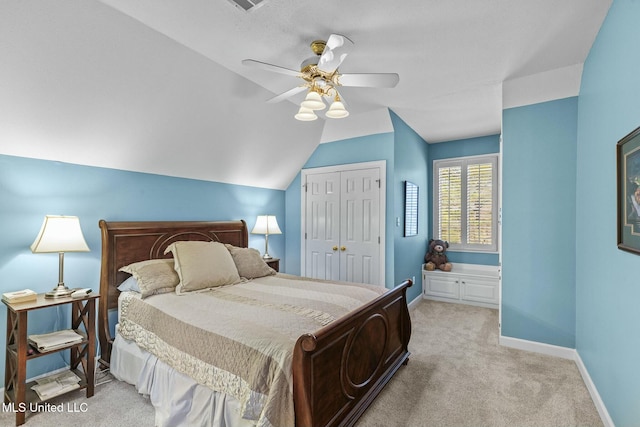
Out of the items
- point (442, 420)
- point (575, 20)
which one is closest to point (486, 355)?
point (442, 420)

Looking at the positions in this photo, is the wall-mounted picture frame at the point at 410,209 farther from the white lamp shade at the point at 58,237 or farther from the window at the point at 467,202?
the white lamp shade at the point at 58,237

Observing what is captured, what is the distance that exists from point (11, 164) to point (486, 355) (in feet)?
14.8

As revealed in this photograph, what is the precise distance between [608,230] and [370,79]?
195 centimetres

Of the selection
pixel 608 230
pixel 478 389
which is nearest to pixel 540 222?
pixel 608 230

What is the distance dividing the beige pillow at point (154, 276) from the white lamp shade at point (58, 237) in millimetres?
444

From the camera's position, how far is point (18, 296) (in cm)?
220

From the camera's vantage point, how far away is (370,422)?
82.8 inches

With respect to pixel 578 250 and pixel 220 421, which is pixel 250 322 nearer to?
pixel 220 421

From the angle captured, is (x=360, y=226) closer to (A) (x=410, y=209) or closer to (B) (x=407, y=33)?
(A) (x=410, y=209)

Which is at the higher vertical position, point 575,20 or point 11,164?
point 575,20

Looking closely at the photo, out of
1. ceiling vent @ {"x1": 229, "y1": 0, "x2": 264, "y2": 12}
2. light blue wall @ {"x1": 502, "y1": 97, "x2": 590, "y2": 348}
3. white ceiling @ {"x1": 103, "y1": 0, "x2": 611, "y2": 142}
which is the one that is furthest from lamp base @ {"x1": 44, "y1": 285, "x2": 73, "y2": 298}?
light blue wall @ {"x1": 502, "y1": 97, "x2": 590, "y2": 348}

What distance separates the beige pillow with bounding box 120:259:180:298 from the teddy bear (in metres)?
4.00

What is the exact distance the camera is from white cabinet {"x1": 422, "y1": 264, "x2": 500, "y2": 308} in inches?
186

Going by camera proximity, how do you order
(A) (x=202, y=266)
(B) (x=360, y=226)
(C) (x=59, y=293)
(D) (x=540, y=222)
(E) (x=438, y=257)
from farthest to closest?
(E) (x=438, y=257), (B) (x=360, y=226), (D) (x=540, y=222), (A) (x=202, y=266), (C) (x=59, y=293)
